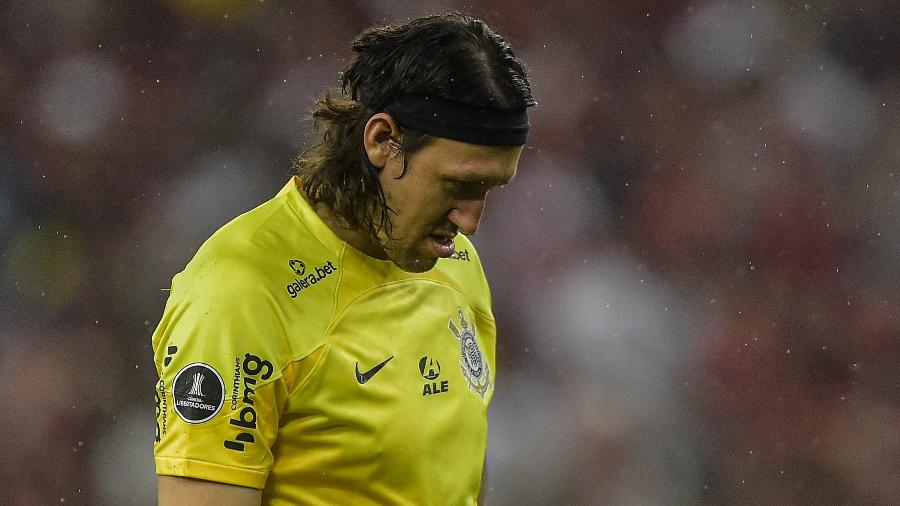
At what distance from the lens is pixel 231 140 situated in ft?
11.2

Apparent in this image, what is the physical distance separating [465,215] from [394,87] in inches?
7.1

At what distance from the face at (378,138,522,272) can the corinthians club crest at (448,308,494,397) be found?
208mm

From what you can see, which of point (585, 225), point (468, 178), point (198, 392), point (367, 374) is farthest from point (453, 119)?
point (585, 225)

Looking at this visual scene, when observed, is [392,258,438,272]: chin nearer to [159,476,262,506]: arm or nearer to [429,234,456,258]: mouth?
[429,234,456,258]: mouth

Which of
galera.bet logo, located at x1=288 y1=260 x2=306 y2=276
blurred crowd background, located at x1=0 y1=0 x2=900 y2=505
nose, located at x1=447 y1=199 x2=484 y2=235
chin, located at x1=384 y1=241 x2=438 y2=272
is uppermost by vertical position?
nose, located at x1=447 y1=199 x2=484 y2=235

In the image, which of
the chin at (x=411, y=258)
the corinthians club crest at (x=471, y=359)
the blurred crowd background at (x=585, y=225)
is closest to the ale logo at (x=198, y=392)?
the chin at (x=411, y=258)

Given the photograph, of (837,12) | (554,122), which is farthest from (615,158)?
(837,12)

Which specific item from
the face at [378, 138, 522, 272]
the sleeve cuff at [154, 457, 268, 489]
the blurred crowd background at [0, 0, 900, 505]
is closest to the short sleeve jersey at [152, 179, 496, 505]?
the sleeve cuff at [154, 457, 268, 489]

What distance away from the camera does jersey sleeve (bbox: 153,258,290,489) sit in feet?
4.17

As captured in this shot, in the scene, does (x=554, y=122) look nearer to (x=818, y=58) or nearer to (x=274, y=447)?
(x=818, y=58)

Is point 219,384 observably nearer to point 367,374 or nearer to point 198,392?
point 198,392

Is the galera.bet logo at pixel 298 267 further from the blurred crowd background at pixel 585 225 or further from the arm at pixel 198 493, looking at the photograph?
the blurred crowd background at pixel 585 225

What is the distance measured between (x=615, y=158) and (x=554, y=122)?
0.21 metres

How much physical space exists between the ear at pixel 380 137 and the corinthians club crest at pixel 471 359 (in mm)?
309
